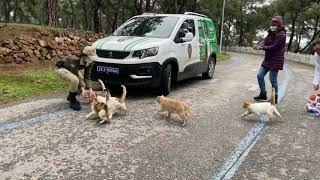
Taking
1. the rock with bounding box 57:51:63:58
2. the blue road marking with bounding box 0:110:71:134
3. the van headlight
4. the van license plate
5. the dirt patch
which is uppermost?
the van headlight

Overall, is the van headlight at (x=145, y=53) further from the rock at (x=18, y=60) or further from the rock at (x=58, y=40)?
the rock at (x=58, y=40)

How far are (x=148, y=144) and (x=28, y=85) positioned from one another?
538cm

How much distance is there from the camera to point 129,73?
8.68 meters

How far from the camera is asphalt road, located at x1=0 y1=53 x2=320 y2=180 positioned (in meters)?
4.86

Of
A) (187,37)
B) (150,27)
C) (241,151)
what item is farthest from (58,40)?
(241,151)

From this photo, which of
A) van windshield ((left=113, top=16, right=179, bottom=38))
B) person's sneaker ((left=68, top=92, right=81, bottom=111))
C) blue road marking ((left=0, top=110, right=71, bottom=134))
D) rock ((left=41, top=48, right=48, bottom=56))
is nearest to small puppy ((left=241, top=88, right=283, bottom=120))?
person's sneaker ((left=68, top=92, right=81, bottom=111))

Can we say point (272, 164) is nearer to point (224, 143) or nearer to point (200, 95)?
point (224, 143)

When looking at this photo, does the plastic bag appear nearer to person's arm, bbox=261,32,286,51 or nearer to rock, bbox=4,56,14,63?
person's arm, bbox=261,32,286,51

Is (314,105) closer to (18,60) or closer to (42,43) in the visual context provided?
(18,60)

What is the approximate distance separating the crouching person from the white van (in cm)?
100

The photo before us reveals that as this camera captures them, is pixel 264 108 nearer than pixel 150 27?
Yes

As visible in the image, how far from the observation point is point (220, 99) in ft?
31.1

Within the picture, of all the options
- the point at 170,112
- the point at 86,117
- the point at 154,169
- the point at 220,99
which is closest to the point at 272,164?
the point at 154,169

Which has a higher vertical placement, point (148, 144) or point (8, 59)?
point (8, 59)
